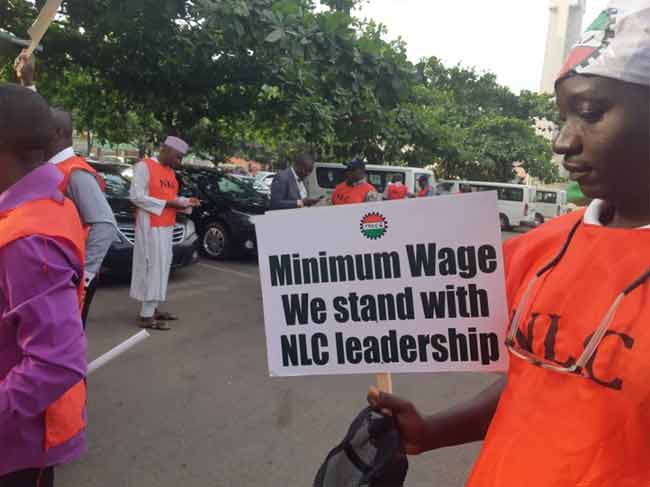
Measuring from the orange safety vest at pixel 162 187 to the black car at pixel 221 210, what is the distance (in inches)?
145

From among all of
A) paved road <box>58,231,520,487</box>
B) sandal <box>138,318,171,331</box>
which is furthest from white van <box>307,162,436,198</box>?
paved road <box>58,231,520,487</box>

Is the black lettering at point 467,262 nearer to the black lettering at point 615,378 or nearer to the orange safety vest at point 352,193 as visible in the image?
the black lettering at point 615,378

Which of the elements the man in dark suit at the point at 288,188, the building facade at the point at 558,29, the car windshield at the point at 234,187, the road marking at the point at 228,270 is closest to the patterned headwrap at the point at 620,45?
the man in dark suit at the point at 288,188

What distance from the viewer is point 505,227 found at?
908 inches

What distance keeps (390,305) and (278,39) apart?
6.48 metres

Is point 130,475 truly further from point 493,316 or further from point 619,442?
point 619,442

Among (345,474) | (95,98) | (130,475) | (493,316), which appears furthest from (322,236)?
(95,98)

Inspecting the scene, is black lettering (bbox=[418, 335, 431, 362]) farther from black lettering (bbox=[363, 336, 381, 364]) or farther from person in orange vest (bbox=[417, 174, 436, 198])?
person in orange vest (bbox=[417, 174, 436, 198])

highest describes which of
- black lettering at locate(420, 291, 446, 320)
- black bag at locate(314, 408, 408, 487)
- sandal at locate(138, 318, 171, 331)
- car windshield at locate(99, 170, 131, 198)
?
black lettering at locate(420, 291, 446, 320)

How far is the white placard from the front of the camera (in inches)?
44.0

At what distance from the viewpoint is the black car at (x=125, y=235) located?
6.75 m

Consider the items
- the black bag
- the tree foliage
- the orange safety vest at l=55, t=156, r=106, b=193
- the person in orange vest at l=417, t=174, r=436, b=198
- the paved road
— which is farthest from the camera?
the person in orange vest at l=417, t=174, r=436, b=198

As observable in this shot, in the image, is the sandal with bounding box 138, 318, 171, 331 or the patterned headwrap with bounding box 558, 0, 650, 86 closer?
the patterned headwrap with bounding box 558, 0, 650, 86

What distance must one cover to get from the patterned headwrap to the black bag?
0.77 meters
